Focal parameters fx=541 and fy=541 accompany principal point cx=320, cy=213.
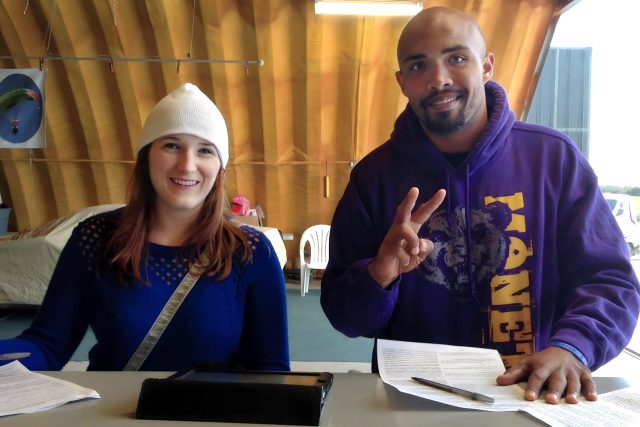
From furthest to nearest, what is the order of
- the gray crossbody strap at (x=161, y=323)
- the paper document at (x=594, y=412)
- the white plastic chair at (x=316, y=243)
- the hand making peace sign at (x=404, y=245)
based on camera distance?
the white plastic chair at (x=316, y=243) → the gray crossbody strap at (x=161, y=323) → the hand making peace sign at (x=404, y=245) → the paper document at (x=594, y=412)

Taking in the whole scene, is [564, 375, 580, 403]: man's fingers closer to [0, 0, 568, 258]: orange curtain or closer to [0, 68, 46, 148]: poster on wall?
[0, 0, 568, 258]: orange curtain

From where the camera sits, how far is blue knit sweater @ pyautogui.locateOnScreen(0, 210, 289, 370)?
5.56ft

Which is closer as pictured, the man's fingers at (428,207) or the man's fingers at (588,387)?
the man's fingers at (588,387)

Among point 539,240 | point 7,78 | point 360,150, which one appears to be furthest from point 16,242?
point 539,240

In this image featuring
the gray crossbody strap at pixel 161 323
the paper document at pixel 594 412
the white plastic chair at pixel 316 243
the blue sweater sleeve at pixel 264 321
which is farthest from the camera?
the white plastic chair at pixel 316 243

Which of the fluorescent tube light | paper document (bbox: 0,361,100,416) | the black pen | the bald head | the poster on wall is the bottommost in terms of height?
Answer: paper document (bbox: 0,361,100,416)

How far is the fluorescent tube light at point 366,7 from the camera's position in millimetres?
5832

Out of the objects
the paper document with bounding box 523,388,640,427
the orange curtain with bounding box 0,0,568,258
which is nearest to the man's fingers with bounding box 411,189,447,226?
the paper document with bounding box 523,388,640,427

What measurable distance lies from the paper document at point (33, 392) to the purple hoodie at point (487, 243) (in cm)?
74

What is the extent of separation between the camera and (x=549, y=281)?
164 centimetres

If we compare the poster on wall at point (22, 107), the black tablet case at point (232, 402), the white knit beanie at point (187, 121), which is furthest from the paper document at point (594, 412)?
the poster on wall at point (22, 107)

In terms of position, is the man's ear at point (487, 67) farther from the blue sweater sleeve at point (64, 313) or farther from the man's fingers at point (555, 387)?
the blue sweater sleeve at point (64, 313)

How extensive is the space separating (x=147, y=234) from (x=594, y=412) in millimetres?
1417

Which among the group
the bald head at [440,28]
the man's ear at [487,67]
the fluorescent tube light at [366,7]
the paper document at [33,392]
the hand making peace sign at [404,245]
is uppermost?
the fluorescent tube light at [366,7]
